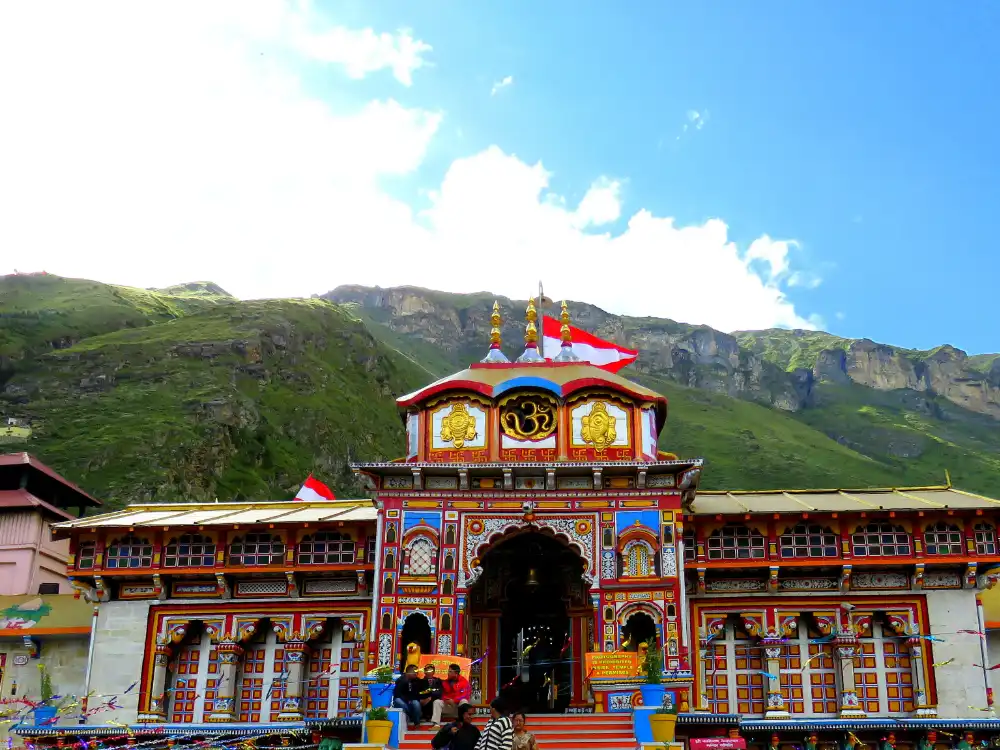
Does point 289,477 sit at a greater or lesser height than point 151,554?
greater

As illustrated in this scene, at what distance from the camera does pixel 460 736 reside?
16562 millimetres

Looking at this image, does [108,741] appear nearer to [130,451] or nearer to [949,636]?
[949,636]

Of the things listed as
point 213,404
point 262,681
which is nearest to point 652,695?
point 262,681

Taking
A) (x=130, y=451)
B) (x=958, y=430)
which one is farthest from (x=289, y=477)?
(x=958, y=430)

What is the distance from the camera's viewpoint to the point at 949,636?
2920 centimetres

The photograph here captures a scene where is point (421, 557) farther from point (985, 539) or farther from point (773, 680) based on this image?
point (985, 539)

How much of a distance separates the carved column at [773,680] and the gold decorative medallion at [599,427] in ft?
24.5

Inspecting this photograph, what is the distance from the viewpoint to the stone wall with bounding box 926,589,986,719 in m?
28.3

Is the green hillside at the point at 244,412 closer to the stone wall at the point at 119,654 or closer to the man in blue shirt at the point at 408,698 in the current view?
the stone wall at the point at 119,654

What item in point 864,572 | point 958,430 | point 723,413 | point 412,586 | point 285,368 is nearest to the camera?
point 412,586

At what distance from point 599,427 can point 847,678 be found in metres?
10.1

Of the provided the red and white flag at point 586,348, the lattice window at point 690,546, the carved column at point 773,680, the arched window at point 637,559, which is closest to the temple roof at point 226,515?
the arched window at point 637,559

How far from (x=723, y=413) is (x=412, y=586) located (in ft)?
471

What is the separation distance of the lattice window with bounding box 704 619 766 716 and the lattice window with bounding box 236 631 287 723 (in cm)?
1269
